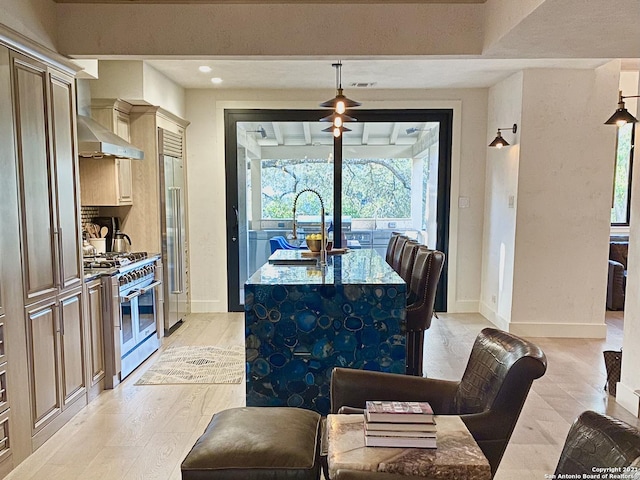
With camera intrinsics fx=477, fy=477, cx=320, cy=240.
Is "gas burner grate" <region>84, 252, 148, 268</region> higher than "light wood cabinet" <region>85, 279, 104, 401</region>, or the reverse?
"gas burner grate" <region>84, 252, 148, 268</region>

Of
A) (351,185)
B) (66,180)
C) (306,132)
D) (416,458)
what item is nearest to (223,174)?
(306,132)

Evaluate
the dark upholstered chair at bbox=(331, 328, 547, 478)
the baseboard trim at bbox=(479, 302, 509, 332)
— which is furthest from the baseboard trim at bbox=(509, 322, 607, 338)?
the dark upholstered chair at bbox=(331, 328, 547, 478)

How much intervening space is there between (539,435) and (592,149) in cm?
304

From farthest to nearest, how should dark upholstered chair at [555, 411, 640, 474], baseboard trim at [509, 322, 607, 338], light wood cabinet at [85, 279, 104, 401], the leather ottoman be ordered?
baseboard trim at [509, 322, 607, 338] < light wood cabinet at [85, 279, 104, 401] < the leather ottoman < dark upholstered chair at [555, 411, 640, 474]

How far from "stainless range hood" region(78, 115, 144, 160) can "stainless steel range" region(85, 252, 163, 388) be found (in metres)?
0.86

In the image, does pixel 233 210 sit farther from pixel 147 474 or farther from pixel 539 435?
pixel 539 435

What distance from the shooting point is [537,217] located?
4.77 meters

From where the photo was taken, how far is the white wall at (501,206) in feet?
15.9

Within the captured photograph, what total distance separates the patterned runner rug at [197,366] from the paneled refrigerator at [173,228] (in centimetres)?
69

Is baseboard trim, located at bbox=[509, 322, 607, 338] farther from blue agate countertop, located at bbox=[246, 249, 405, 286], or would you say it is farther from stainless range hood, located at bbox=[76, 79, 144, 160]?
stainless range hood, located at bbox=[76, 79, 144, 160]

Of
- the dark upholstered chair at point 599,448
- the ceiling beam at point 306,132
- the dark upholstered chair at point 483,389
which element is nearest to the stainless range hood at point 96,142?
the ceiling beam at point 306,132

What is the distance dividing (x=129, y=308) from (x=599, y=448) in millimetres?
3441

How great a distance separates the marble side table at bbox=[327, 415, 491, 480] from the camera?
133 centimetres

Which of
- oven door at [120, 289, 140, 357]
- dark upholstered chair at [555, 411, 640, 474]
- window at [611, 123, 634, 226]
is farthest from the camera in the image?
window at [611, 123, 634, 226]
